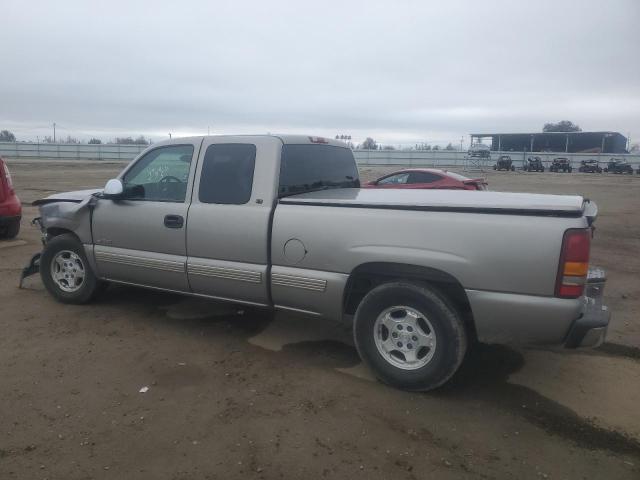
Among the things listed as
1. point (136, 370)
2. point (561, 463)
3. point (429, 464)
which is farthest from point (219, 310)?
point (561, 463)

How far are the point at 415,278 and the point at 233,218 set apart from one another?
1.60 meters

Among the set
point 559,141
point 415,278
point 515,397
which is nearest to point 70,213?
point 415,278

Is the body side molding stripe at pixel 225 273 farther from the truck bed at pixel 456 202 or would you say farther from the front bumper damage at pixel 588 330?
the front bumper damage at pixel 588 330

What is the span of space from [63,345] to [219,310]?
1.55 metres

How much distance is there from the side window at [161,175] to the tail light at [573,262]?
315cm

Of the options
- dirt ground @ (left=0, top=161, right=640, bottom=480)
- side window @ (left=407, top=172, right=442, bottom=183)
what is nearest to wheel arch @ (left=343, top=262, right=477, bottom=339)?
dirt ground @ (left=0, top=161, right=640, bottom=480)

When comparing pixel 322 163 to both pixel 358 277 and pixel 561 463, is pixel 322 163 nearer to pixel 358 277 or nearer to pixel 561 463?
pixel 358 277

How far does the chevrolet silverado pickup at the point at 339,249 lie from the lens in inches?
130

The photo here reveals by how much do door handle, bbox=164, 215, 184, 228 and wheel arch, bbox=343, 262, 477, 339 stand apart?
1.67 m

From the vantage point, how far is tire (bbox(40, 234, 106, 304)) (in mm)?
5414

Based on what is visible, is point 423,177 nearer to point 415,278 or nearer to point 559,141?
point 415,278

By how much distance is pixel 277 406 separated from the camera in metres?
3.53

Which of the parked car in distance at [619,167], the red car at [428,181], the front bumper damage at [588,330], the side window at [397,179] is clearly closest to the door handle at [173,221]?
the front bumper damage at [588,330]

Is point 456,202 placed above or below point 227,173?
below
